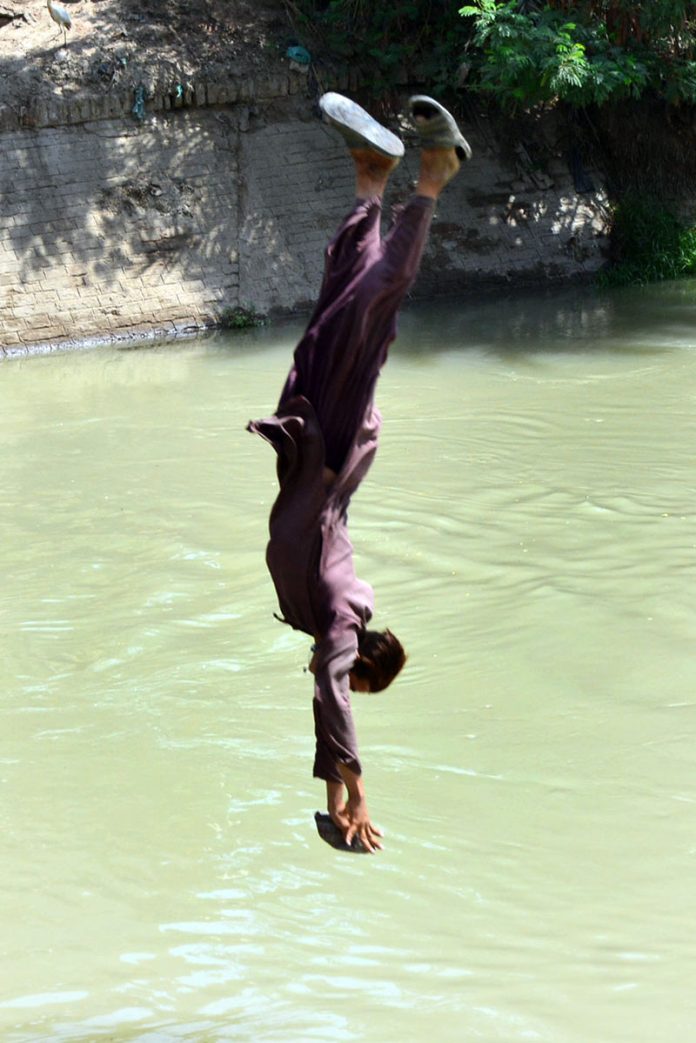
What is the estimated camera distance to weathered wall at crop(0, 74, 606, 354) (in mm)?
12609

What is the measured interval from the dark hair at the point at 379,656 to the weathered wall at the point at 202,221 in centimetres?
988

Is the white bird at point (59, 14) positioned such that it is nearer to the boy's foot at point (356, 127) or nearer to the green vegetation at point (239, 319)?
the green vegetation at point (239, 319)

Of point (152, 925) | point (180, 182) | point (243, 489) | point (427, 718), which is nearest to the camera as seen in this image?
point (152, 925)

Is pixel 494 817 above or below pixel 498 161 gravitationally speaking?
below

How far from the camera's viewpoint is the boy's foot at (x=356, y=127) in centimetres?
278

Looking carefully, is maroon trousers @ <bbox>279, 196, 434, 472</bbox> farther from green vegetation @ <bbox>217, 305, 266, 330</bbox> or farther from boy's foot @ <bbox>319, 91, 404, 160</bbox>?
green vegetation @ <bbox>217, 305, 266, 330</bbox>

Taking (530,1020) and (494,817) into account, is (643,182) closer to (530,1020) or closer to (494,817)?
(494,817)

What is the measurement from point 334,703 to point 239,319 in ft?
34.4

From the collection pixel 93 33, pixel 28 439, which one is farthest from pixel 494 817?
pixel 93 33

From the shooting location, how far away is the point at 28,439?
28.9 feet

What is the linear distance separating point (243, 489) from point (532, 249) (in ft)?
25.7

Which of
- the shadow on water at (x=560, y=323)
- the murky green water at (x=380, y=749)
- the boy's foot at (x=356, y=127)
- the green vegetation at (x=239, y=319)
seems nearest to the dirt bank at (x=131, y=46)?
the green vegetation at (x=239, y=319)

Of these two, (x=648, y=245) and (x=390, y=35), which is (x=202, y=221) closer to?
(x=390, y=35)

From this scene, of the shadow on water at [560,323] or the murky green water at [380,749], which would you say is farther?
A: the shadow on water at [560,323]
